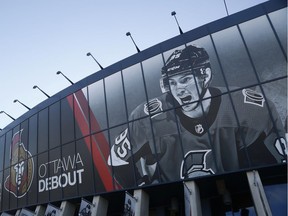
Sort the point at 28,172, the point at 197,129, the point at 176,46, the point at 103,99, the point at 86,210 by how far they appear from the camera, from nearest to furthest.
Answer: the point at 197,129 < the point at 86,210 < the point at 176,46 < the point at 103,99 < the point at 28,172

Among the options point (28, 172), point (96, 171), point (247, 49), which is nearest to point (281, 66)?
point (247, 49)

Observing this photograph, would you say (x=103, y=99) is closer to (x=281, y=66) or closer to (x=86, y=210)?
(x=86, y=210)

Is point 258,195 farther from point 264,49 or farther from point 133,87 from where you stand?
point 133,87

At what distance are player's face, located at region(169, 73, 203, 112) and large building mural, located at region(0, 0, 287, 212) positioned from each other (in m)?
0.07

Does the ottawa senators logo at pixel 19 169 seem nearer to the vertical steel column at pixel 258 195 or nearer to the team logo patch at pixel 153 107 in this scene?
the team logo patch at pixel 153 107

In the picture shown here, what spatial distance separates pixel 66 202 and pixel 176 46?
14.3 m

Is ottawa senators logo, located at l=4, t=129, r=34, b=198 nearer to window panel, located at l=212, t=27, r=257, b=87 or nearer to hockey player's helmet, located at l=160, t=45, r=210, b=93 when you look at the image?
hockey player's helmet, located at l=160, t=45, r=210, b=93

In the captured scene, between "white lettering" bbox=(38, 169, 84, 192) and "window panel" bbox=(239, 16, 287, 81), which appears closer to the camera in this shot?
"window panel" bbox=(239, 16, 287, 81)

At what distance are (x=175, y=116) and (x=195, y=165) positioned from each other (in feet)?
11.4

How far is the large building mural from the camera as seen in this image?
49.5 feet

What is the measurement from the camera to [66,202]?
20.0 m

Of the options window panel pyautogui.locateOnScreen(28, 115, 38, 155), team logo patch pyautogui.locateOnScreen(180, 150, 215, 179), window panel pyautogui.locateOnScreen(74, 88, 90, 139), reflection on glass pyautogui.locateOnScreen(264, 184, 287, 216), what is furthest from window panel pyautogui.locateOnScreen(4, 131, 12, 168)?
reflection on glass pyautogui.locateOnScreen(264, 184, 287, 216)

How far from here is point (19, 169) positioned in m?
25.7

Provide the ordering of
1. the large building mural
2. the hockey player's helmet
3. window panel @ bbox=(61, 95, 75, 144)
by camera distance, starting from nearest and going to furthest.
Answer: the large building mural → the hockey player's helmet → window panel @ bbox=(61, 95, 75, 144)
